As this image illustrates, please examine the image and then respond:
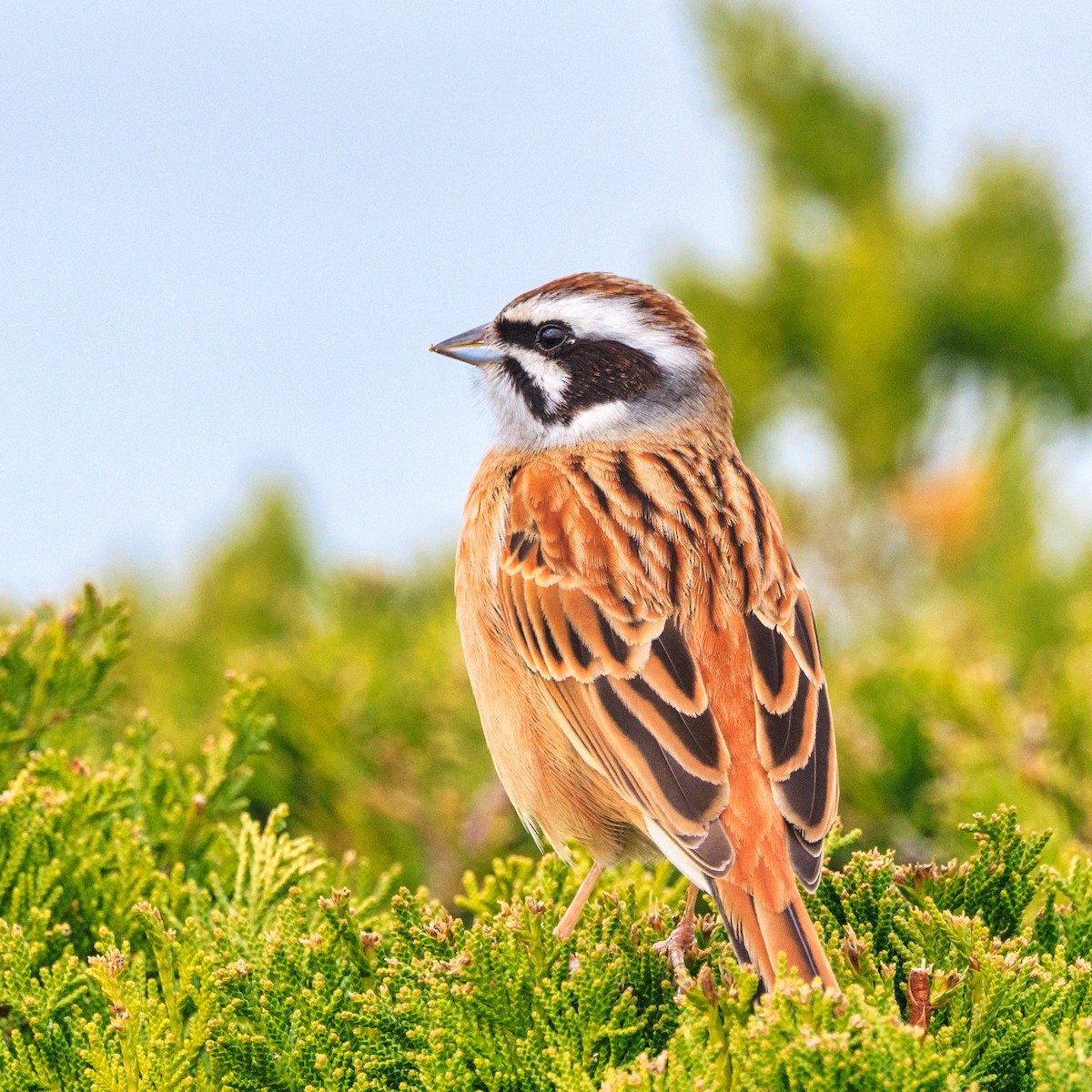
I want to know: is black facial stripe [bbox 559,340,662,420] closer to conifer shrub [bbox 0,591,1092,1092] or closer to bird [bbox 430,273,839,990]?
bird [bbox 430,273,839,990]

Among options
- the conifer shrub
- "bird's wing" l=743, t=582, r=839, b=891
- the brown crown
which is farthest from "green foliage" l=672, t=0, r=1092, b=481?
the conifer shrub

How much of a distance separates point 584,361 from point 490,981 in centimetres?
233

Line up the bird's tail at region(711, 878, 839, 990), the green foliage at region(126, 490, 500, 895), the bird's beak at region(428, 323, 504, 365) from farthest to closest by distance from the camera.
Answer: the green foliage at region(126, 490, 500, 895)
the bird's beak at region(428, 323, 504, 365)
the bird's tail at region(711, 878, 839, 990)

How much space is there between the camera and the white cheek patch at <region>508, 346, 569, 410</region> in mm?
4391

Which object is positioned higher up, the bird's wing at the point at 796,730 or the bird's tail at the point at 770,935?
the bird's wing at the point at 796,730

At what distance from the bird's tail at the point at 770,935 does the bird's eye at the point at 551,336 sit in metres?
2.07

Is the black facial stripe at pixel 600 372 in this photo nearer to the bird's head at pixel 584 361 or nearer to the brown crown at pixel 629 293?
the bird's head at pixel 584 361

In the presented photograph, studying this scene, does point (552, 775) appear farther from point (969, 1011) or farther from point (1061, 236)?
point (1061, 236)

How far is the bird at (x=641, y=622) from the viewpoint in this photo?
3.03 meters

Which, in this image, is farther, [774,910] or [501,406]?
[501,406]

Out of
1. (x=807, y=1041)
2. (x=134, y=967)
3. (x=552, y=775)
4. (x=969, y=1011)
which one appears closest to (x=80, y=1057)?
(x=134, y=967)

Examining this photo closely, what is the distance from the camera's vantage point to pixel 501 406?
4496 mm

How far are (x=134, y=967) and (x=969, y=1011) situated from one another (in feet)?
5.30

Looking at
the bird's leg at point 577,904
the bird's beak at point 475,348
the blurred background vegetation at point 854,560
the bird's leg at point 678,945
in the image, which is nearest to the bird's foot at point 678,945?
the bird's leg at point 678,945
